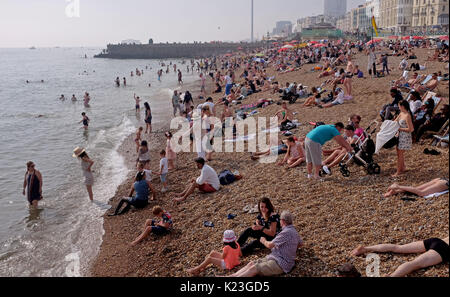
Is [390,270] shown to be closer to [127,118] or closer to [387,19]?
[127,118]

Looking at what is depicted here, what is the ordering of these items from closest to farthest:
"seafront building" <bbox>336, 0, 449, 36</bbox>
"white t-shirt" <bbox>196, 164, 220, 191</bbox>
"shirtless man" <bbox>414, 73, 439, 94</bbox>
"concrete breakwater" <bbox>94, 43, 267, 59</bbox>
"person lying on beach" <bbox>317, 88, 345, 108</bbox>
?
1. "white t-shirt" <bbox>196, 164, 220, 191</bbox>
2. "shirtless man" <bbox>414, 73, 439, 94</bbox>
3. "person lying on beach" <bbox>317, 88, 345, 108</bbox>
4. "seafront building" <bbox>336, 0, 449, 36</bbox>
5. "concrete breakwater" <bbox>94, 43, 267, 59</bbox>

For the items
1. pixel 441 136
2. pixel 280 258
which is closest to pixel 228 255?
pixel 280 258

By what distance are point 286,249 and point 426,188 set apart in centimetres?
257

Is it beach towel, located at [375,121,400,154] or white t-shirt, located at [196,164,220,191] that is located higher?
beach towel, located at [375,121,400,154]

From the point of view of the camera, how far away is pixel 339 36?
204 feet

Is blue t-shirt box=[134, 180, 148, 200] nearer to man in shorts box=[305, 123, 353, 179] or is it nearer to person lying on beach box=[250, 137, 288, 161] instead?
person lying on beach box=[250, 137, 288, 161]

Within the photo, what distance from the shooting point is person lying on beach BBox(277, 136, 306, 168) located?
27.2 feet

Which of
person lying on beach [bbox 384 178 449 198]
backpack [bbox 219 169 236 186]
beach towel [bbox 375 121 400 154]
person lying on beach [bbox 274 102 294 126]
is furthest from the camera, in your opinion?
person lying on beach [bbox 274 102 294 126]

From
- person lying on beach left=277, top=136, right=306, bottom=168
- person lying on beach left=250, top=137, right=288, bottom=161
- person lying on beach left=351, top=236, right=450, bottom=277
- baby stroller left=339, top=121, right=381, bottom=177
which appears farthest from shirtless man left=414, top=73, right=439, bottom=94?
person lying on beach left=351, top=236, right=450, bottom=277

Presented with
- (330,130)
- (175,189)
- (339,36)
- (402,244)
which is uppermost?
(339,36)

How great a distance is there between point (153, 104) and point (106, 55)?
95076 millimetres

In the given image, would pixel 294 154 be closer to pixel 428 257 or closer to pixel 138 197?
pixel 138 197
